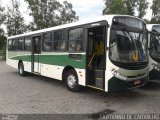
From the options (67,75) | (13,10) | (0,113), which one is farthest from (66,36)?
(13,10)

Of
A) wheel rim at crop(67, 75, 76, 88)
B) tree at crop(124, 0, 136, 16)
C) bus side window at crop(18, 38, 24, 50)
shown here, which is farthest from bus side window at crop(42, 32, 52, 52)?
tree at crop(124, 0, 136, 16)

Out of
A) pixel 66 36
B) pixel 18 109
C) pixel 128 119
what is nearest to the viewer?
pixel 128 119

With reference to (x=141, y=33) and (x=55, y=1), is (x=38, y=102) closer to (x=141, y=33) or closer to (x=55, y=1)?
(x=141, y=33)

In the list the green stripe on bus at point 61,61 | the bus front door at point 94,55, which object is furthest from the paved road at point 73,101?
the green stripe on bus at point 61,61

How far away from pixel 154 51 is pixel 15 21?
30053mm

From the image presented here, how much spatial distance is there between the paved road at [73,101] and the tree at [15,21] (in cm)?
2700

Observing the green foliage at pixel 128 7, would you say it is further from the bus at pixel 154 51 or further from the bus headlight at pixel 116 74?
the bus headlight at pixel 116 74

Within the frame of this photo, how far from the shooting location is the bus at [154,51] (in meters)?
Result: 10.2

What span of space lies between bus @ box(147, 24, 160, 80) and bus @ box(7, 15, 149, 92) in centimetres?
139

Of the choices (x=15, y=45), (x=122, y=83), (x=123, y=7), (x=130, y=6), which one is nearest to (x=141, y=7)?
(x=130, y=6)

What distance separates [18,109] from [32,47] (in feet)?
22.5

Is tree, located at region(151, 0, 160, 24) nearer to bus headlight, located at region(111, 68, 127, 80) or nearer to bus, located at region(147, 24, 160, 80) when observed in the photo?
bus, located at region(147, 24, 160, 80)

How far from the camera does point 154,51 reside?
10.5 m

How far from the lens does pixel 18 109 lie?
728cm
